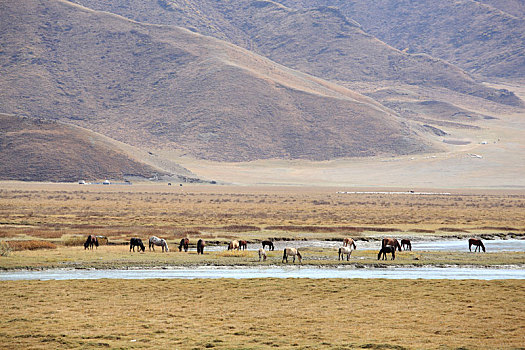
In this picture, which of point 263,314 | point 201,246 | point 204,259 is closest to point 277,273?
point 204,259

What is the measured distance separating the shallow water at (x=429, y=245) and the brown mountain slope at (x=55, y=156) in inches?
4228

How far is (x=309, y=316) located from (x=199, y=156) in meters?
169

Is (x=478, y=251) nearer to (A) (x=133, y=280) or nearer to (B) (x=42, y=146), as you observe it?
(A) (x=133, y=280)

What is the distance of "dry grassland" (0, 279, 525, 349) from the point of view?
16922 mm

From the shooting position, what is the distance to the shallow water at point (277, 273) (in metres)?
28.9

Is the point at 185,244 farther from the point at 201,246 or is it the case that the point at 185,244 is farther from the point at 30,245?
the point at 30,245

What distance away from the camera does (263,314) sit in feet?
66.6

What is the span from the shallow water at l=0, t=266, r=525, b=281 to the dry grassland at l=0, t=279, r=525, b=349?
10.0ft

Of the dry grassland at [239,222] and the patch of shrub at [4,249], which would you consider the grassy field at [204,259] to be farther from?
the dry grassland at [239,222]

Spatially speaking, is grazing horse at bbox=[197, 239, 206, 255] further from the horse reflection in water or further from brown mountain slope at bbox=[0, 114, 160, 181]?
brown mountain slope at bbox=[0, 114, 160, 181]

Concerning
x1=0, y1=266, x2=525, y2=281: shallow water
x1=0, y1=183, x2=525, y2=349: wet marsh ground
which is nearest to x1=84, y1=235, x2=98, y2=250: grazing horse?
x1=0, y1=183, x2=525, y2=349: wet marsh ground

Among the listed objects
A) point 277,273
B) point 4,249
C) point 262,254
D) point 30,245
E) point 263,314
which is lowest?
point 263,314

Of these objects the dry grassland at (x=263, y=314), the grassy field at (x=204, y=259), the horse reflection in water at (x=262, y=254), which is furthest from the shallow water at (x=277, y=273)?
the dry grassland at (x=263, y=314)

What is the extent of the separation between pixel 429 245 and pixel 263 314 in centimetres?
2694
